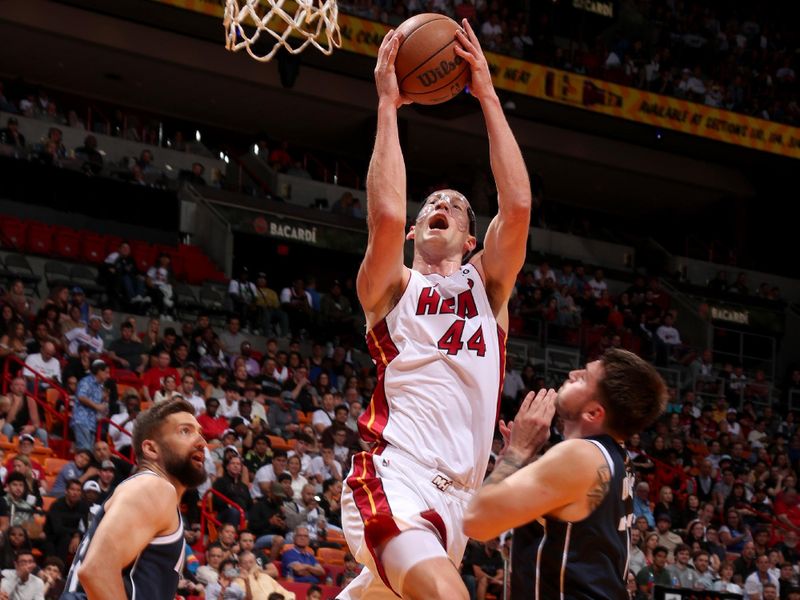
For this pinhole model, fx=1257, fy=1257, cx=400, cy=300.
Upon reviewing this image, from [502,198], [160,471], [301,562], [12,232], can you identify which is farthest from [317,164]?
[160,471]

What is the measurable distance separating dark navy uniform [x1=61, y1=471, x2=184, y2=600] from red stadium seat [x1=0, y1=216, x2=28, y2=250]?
563 inches

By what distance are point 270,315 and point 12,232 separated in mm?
3926

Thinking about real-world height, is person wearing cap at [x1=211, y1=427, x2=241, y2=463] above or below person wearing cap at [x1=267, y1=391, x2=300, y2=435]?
below

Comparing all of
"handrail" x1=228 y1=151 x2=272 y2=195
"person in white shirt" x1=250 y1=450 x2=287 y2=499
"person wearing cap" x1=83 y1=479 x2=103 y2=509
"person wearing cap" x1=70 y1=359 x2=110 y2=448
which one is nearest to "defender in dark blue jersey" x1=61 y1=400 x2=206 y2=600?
"person wearing cap" x1=83 y1=479 x2=103 y2=509

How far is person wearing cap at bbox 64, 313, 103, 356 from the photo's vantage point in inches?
577

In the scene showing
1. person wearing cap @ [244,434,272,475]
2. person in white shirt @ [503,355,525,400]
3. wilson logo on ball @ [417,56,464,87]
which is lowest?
person wearing cap @ [244,434,272,475]

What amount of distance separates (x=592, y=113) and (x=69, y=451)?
43.4ft

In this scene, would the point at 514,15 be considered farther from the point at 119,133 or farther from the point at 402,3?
the point at 119,133

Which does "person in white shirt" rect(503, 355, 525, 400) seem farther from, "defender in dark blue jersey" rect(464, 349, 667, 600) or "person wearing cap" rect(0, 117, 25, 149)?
"defender in dark blue jersey" rect(464, 349, 667, 600)

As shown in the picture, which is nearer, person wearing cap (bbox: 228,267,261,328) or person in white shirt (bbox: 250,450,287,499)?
person in white shirt (bbox: 250,450,287,499)

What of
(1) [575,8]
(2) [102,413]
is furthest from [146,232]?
(1) [575,8]

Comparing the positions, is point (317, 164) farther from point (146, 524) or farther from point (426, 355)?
point (146, 524)

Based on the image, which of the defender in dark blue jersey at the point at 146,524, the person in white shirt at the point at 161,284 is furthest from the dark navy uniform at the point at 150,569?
the person in white shirt at the point at 161,284

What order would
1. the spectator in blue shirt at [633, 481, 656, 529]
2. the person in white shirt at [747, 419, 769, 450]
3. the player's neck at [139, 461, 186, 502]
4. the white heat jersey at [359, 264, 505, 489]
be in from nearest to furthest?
the white heat jersey at [359, 264, 505, 489], the player's neck at [139, 461, 186, 502], the spectator in blue shirt at [633, 481, 656, 529], the person in white shirt at [747, 419, 769, 450]
